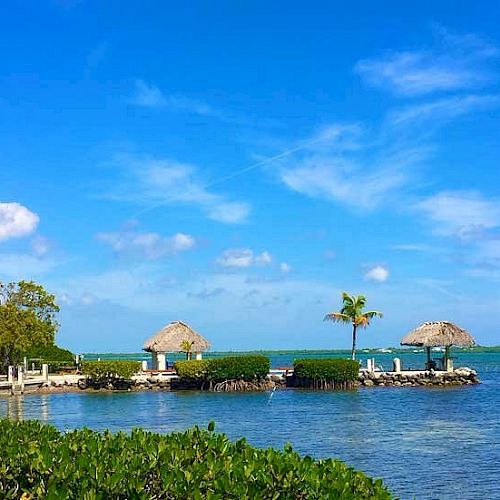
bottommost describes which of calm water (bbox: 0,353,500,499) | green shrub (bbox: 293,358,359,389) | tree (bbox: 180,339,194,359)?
calm water (bbox: 0,353,500,499)

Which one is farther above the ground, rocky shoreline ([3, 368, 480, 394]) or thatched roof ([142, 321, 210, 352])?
thatched roof ([142, 321, 210, 352])

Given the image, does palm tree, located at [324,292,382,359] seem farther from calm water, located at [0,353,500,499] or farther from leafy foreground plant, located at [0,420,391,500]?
leafy foreground plant, located at [0,420,391,500]

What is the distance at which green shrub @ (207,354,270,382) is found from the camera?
39156 millimetres

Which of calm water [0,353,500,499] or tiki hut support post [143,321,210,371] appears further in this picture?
tiki hut support post [143,321,210,371]

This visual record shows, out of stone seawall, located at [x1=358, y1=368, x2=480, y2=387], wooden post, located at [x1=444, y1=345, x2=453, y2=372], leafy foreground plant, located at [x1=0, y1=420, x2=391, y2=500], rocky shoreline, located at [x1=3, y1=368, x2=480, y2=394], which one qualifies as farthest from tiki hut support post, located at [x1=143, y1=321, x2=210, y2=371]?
leafy foreground plant, located at [x1=0, y1=420, x2=391, y2=500]

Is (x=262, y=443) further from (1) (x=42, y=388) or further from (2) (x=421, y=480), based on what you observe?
(1) (x=42, y=388)

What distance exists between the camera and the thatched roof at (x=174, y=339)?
45312 mm

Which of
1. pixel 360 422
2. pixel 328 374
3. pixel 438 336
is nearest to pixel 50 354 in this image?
pixel 328 374

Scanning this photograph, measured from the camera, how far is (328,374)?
39562mm

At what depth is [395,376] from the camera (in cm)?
4228

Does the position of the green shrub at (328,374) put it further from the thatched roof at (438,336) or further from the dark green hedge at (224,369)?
the thatched roof at (438,336)

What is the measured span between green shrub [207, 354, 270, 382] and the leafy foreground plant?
1271 inches

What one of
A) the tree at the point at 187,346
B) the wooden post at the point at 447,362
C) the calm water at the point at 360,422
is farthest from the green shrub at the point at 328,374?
the tree at the point at 187,346

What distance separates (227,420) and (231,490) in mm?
21063
